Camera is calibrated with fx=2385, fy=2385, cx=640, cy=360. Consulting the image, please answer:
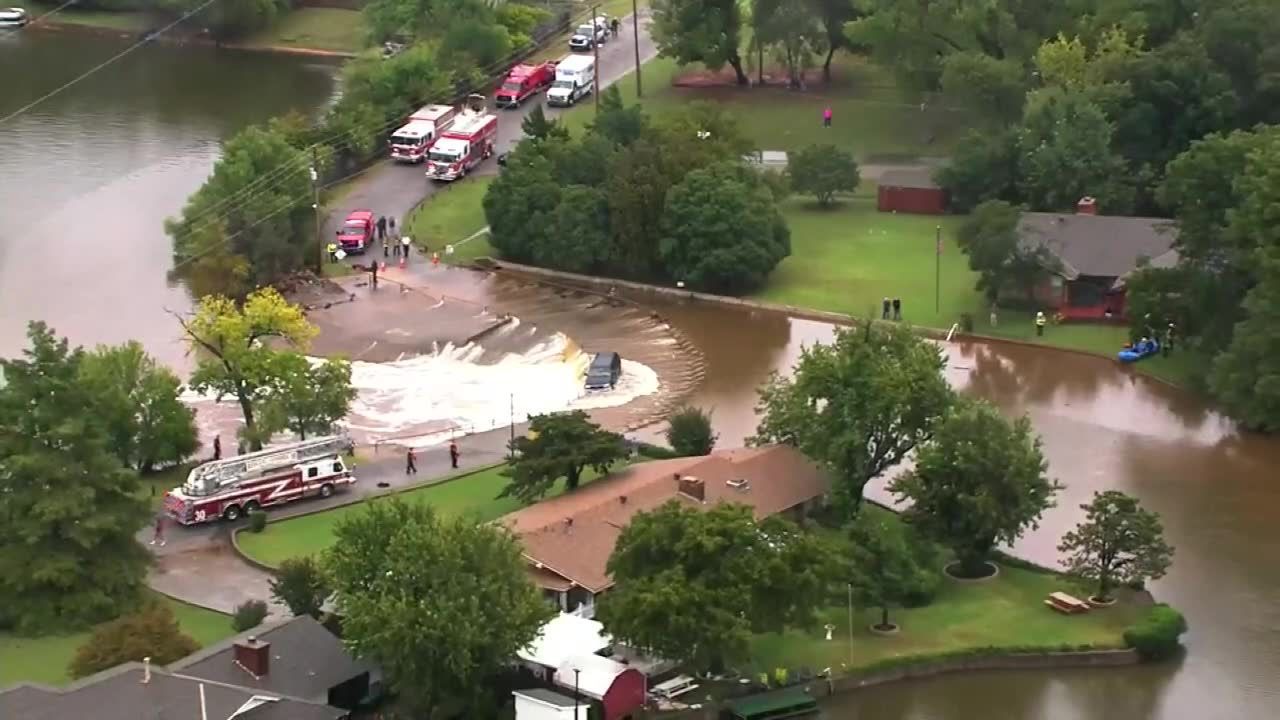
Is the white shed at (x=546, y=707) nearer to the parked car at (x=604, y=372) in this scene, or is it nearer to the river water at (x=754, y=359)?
the river water at (x=754, y=359)

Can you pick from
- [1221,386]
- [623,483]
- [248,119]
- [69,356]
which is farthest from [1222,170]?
[248,119]

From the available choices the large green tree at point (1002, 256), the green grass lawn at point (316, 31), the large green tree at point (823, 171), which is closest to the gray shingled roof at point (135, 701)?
the large green tree at point (1002, 256)

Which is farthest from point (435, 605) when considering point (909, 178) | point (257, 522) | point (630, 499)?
point (909, 178)

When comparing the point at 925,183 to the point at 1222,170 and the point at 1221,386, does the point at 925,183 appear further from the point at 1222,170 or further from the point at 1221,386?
the point at 1221,386

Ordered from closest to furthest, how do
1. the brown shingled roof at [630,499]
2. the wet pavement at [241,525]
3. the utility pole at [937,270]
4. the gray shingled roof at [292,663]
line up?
the gray shingled roof at [292,663], the brown shingled roof at [630,499], the wet pavement at [241,525], the utility pole at [937,270]

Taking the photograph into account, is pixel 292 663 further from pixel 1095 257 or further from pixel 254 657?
pixel 1095 257

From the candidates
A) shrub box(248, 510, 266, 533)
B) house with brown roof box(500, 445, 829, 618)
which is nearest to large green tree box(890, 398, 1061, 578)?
house with brown roof box(500, 445, 829, 618)
